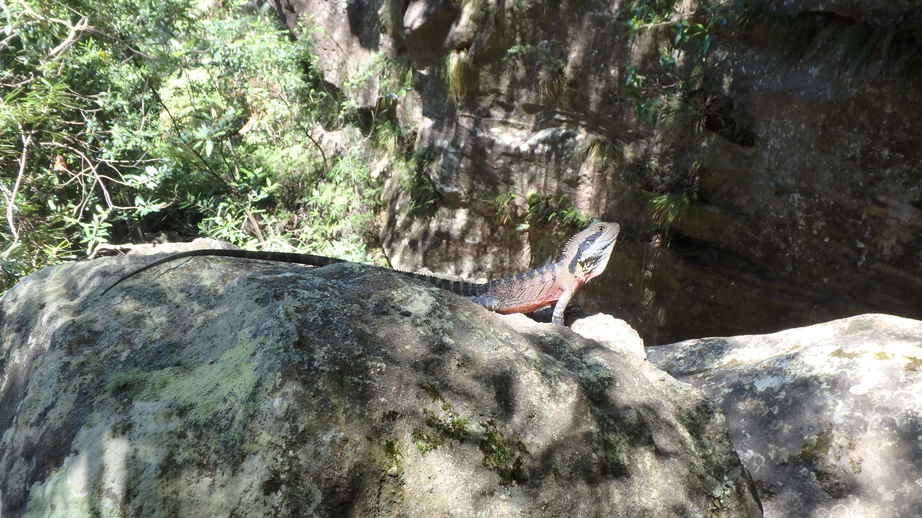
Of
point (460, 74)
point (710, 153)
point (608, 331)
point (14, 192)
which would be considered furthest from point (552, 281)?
point (14, 192)

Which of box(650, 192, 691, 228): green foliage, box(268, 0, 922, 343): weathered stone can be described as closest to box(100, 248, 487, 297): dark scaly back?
box(650, 192, 691, 228): green foliage

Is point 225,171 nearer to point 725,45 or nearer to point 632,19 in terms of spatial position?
point 632,19

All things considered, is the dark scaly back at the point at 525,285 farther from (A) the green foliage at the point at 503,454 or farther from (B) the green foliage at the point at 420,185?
(B) the green foliage at the point at 420,185

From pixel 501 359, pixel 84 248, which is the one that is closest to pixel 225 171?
pixel 84 248

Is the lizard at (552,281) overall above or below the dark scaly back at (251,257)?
below

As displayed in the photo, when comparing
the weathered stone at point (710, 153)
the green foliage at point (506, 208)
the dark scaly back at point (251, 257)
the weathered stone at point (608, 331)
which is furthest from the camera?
the green foliage at point (506, 208)

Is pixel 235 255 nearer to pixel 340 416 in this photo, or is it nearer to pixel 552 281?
pixel 340 416

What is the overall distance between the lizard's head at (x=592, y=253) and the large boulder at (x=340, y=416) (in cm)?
267

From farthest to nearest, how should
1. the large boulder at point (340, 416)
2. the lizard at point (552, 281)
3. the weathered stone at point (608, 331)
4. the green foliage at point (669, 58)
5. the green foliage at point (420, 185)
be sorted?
the green foliage at point (420, 185)
the green foliage at point (669, 58)
the lizard at point (552, 281)
the weathered stone at point (608, 331)
the large boulder at point (340, 416)

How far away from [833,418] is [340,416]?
222cm

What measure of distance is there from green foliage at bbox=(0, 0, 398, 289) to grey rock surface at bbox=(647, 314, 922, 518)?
6.07m

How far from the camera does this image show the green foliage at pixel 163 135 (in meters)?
6.58

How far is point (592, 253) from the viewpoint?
5.12m

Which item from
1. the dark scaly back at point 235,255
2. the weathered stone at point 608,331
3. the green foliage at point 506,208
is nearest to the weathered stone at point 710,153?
the green foliage at point 506,208
